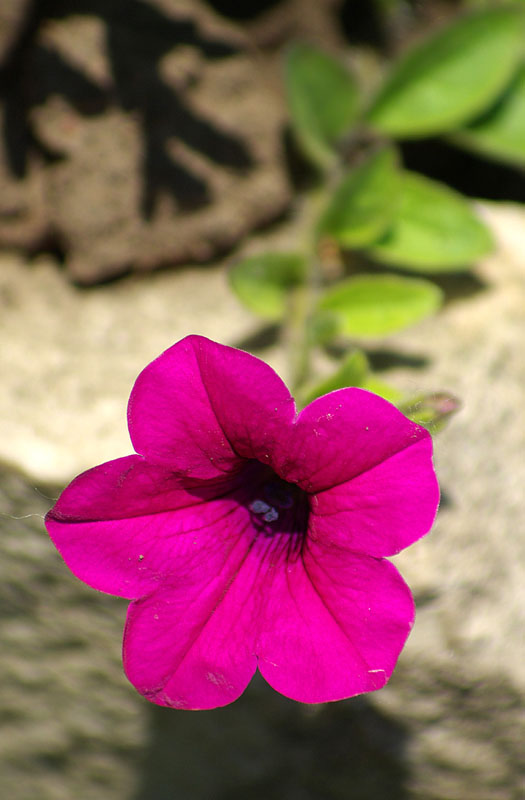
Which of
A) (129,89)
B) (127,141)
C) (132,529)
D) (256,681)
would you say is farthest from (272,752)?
(129,89)

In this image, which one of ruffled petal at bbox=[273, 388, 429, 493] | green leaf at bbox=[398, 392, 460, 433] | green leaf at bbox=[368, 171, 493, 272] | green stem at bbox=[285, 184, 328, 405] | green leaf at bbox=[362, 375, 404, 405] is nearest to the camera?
ruffled petal at bbox=[273, 388, 429, 493]

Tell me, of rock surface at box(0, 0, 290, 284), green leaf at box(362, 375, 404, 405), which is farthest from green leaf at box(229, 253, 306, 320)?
green leaf at box(362, 375, 404, 405)

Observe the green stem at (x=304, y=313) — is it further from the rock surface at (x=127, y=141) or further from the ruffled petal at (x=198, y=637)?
the ruffled petal at (x=198, y=637)

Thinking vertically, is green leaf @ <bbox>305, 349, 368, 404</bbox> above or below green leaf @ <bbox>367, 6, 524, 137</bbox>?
below

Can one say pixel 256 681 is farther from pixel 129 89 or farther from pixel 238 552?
pixel 129 89

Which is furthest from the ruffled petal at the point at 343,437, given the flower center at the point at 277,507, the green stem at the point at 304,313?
the green stem at the point at 304,313

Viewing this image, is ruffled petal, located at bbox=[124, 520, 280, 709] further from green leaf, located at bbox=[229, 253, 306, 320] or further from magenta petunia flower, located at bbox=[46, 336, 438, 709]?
green leaf, located at bbox=[229, 253, 306, 320]

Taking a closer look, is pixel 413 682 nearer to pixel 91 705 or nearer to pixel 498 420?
pixel 498 420

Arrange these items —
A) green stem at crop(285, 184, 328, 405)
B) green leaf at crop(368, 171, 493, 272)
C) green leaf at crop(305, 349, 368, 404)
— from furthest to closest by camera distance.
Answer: green leaf at crop(368, 171, 493, 272)
green stem at crop(285, 184, 328, 405)
green leaf at crop(305, 349, 368, 404)
